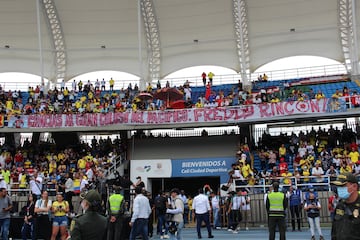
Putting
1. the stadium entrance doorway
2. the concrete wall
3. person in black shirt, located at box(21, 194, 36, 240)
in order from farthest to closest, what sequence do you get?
the stadium entrance doorway, the concrete wall, person in black shirt, located at box(21, 194, 36, 240)

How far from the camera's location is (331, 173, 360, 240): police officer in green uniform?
464 cm

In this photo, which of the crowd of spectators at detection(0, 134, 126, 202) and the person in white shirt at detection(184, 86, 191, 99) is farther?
the person in white shirt at detection(184, 86, 191, 99)

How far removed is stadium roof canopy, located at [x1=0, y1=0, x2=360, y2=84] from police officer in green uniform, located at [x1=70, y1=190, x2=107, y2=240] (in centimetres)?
2644

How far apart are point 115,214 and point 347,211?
6.78 m

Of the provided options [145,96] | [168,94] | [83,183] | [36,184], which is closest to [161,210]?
[83,183]

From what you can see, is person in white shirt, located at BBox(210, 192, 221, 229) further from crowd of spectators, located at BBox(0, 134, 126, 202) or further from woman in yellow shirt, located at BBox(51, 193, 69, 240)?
woman in yellow shirt, located at BBox(51, 193, 69, 240)

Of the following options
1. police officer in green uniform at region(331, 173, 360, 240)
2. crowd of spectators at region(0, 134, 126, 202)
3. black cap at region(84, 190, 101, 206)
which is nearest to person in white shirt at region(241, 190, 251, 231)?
crowd of spectators at region(0, 134, 126, 202)

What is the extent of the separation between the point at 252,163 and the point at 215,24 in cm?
1387

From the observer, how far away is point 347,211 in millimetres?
4746

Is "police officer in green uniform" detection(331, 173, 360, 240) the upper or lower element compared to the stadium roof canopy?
lower

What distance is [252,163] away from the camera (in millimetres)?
23703

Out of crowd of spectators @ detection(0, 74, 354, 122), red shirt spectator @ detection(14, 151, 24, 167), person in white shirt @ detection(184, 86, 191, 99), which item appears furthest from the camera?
person in white shirt @ detection(184, 86, 191, 99)

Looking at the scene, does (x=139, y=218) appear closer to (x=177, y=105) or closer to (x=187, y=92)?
(x=177, y=105)

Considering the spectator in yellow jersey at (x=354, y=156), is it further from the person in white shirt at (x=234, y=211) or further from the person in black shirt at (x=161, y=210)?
the person in black shirt at (x=161, y=210)
